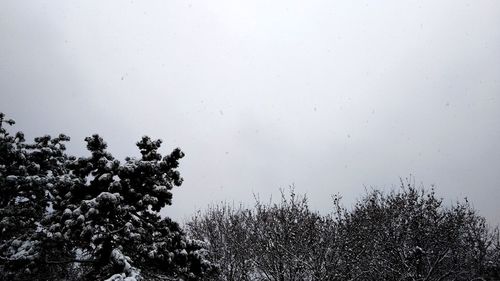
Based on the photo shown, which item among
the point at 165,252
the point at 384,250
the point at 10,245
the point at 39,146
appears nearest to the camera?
the point at 10,245

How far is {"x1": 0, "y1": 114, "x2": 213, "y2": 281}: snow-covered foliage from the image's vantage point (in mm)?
8102

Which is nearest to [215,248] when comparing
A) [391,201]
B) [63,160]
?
[391,201]

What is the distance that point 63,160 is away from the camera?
1151 centimetres

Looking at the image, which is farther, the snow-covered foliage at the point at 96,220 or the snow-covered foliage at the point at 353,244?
the snow-covered foliage at the point at 353,244

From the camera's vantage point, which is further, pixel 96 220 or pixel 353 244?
pixel 353 244

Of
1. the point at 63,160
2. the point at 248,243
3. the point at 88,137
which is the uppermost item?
the point at 248,243

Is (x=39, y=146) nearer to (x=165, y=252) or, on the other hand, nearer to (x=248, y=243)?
(x=165, y=252)

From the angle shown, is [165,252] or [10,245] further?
[165,252]

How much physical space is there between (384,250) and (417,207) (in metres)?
3.55

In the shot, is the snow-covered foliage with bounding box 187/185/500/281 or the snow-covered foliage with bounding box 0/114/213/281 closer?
the snow-covered foliage with bounding box 0/114/213/281

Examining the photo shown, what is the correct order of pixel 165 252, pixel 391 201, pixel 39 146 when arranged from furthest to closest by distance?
pixel 391 201 < pixel 39 146 < pixel 165 252

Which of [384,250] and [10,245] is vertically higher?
[384,250]

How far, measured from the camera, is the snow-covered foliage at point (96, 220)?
810cm

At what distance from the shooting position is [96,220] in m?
8.09
